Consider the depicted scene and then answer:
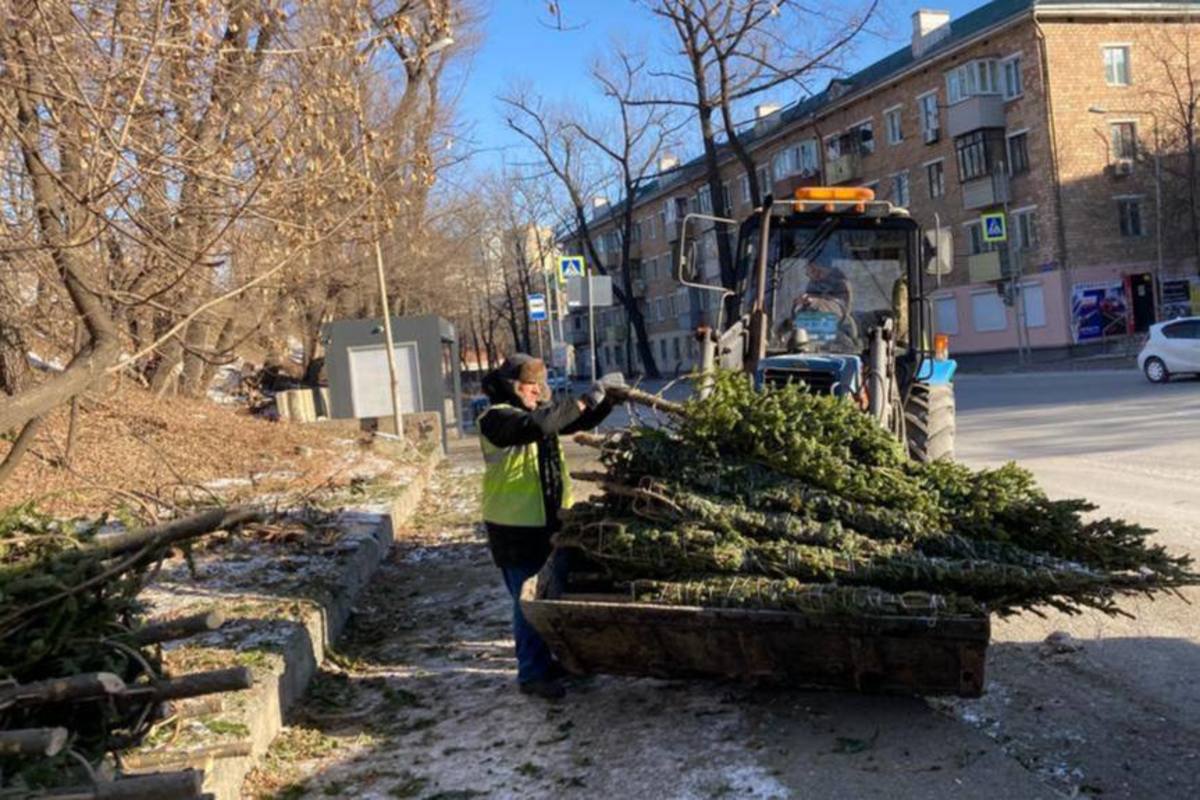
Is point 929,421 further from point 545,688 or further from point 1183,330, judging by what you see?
point 1183,330

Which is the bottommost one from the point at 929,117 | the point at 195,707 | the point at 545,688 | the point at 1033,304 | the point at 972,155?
the point at 545,688

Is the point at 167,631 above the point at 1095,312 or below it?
below

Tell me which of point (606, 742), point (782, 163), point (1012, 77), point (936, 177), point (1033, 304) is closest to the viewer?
point (606, 742)

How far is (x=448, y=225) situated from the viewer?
3566 cm

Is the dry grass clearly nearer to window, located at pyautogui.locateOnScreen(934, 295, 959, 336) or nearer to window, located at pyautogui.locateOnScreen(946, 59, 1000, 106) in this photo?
window, located at pyautogui.locateOnScreen(946, 59, 1000, 106)

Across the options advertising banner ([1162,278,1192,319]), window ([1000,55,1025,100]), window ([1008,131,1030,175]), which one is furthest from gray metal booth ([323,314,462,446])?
Result: advertising banner ([1162,278,1192,319])

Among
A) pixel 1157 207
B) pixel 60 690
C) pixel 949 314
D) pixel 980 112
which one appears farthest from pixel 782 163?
pixel 60 690

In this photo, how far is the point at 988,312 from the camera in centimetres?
4269

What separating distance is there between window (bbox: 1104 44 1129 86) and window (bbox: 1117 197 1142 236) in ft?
14.6

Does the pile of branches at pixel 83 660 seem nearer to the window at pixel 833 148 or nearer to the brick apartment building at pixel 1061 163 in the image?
the brick apartment building at pixel 1061 163

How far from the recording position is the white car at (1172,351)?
71.2 ft

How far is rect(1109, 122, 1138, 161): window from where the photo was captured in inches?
1556

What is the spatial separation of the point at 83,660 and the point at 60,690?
1.94 ft

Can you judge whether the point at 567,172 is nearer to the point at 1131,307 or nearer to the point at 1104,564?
the point at 1131,307
